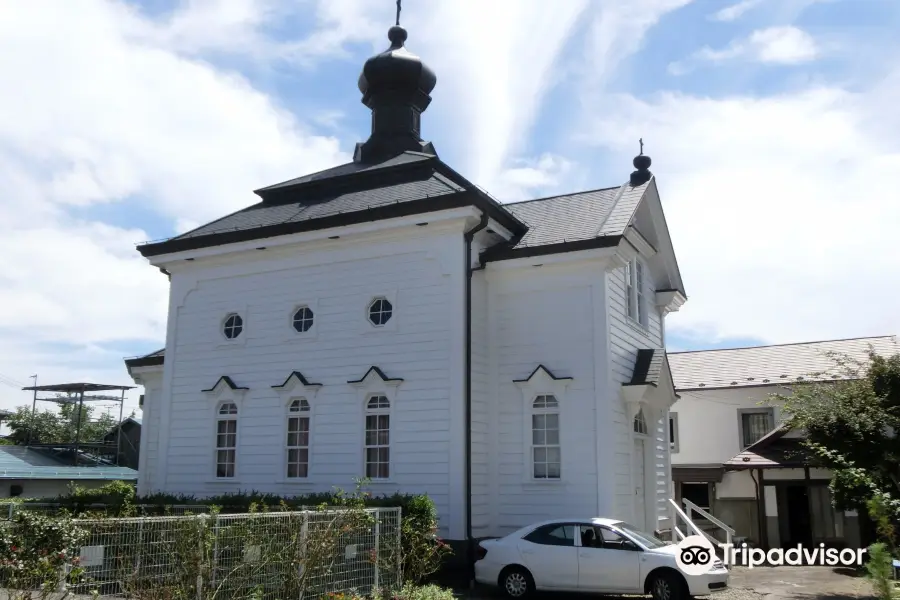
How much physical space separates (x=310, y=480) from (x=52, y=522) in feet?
31.4

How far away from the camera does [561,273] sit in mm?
16141

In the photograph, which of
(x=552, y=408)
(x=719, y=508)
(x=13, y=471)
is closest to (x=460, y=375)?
(x=552, y=408)

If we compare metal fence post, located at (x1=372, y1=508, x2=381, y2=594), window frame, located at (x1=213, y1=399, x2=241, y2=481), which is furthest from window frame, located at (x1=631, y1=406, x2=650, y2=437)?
window frame, located at (x1=213, y1=399, x2=241, y2=481)

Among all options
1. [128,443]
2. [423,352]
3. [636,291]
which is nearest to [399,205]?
[423,352]

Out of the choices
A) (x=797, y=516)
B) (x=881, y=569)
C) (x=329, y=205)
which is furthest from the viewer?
(x=797, y=516)

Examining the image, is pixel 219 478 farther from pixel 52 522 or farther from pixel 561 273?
pixel 52 522

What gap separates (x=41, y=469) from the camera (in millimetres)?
30531

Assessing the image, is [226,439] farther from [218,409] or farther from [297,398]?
[297,398]

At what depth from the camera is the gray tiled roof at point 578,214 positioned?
16.3m

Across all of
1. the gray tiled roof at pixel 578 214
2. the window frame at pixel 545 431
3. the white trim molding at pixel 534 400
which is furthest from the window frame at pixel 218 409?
the gray tiled roof at pixel 578 214

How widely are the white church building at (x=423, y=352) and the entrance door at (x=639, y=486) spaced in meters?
0.07

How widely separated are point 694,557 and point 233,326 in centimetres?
1108

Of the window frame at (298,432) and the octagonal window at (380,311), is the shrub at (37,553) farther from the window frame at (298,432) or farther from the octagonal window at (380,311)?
the octagonal window at (380,311)

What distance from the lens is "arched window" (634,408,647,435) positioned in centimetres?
1770
